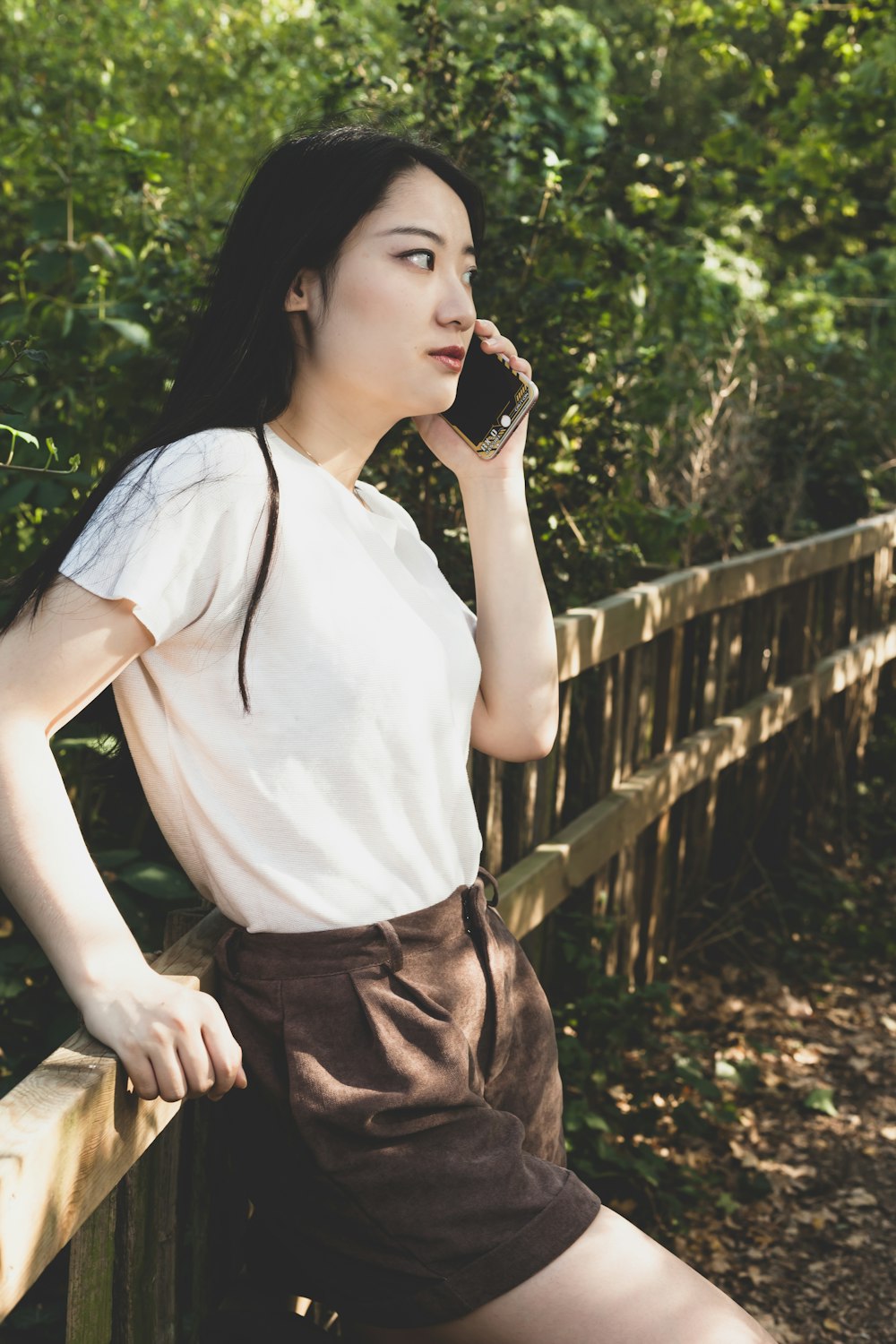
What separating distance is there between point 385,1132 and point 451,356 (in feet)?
3.26

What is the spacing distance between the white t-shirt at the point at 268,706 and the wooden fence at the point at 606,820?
172 mm

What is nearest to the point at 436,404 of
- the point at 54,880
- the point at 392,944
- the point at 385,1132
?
the point at 392,944

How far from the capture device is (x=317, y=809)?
154cm

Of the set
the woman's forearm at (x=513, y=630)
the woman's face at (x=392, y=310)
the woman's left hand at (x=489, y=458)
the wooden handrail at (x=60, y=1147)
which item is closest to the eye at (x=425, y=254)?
the woman's face at (x=392, y=310)

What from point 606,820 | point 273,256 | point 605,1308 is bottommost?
point 606,820

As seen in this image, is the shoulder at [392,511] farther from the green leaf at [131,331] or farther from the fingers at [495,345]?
the green leaf at [131,331]

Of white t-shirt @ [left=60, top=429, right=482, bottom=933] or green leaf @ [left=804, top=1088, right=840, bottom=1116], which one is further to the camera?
green leaf @ [left=804, top=1088, right=840, bottom=1116]

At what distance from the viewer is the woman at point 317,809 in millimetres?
1410

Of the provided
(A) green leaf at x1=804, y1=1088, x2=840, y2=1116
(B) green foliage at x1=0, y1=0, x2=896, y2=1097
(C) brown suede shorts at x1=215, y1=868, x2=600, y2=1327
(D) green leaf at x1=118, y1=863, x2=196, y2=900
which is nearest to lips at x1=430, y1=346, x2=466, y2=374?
(B) green foliage at x1=0, y1=0, x2=896, y2=1097

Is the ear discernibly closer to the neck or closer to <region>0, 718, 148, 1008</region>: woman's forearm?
the neck

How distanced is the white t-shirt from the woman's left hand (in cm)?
53

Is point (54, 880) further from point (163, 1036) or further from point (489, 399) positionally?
point (489, 399)

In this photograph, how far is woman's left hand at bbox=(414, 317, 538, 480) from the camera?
2.10 m

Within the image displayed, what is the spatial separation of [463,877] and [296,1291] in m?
0.61
